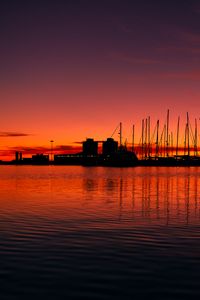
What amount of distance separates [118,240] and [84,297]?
8.29 meters

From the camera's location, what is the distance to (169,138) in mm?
193250

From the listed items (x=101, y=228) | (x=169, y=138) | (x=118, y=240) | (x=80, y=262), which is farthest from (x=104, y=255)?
(x=169, y=138)

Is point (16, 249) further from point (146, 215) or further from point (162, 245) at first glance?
point (146, 215)

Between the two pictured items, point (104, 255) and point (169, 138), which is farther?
point (169, 138)

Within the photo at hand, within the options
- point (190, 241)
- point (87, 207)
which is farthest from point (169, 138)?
point (190, 241)

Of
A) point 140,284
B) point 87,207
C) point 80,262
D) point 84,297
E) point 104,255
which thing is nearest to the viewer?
point 84,297

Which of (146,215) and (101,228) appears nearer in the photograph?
(101,228)

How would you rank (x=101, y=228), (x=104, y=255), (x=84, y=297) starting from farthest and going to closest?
1. (x=101, y=228)
2. (x=104, y=255)
3. (x=84, y=297)

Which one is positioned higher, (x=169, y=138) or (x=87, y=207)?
(x=169, y=138)

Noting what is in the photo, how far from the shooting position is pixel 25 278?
1328 centimetres

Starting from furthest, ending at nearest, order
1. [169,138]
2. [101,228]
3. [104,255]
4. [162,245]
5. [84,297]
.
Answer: [169,138] < [101,228] < [162,245] < [104,255] < [84,297]

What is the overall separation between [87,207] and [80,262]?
1871cm

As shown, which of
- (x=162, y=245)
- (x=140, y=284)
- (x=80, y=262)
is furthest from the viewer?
(x=162, y=245)

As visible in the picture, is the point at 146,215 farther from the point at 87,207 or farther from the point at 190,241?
the point at 190,241
